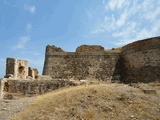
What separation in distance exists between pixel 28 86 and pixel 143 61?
943 centimetres

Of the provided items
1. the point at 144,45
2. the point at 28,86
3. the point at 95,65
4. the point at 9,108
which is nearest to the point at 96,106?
the point at 9,108

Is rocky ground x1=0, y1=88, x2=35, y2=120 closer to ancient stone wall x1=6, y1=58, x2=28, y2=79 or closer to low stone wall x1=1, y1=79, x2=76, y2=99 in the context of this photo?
low stone wall x1=1, y1=79, x2=76, y2=99

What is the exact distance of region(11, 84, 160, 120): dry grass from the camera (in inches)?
365

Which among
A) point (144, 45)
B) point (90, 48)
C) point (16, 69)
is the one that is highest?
point (90, 48)

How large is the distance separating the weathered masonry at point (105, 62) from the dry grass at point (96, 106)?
27.3ft

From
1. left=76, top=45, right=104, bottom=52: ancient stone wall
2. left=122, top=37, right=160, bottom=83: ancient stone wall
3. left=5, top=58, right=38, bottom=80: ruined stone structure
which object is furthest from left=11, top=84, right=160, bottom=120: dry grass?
left=76, top=45, right=104, bottom=52: ancient stone wall

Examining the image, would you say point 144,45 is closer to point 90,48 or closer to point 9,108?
point 90,48

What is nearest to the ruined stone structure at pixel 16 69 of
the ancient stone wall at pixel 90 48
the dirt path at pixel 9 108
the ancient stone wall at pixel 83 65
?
the ancient stone wall at pixel 83 65

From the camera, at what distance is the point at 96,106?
1001 centimetres

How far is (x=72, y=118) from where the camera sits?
9227 mm

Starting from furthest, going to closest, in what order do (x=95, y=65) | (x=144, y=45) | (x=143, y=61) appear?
(x=95, y=65) < (x=144, y=45) < (x=143, y=61)

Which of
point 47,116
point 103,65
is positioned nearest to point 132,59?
point 103,65

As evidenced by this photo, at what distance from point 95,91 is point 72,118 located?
8.12 feet

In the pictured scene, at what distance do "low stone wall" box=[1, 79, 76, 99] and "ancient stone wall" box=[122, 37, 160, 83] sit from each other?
6.87m
